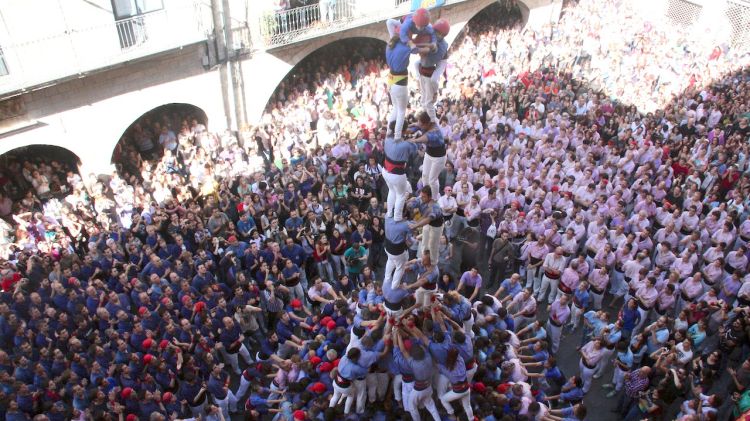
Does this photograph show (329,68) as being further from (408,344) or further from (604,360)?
(408,344)

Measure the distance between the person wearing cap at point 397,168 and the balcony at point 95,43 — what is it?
10.3 metres

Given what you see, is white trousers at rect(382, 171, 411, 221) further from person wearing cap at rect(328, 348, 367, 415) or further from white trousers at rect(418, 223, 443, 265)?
person wearing cap at rect(328, 348, 367, 415)

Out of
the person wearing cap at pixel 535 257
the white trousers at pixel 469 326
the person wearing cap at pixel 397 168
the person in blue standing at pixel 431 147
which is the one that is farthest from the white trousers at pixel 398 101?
the person wearing cap at pixel 535 257

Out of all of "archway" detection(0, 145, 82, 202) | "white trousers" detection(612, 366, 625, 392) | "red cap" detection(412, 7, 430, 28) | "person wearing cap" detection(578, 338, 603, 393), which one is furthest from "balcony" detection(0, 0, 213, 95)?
"white trousers" detection(612, 366, 625, 392)

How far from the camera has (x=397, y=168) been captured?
7.67 m

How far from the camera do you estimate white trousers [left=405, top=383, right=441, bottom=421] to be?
27.1ft

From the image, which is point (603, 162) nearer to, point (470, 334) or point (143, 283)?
point (470, 334)

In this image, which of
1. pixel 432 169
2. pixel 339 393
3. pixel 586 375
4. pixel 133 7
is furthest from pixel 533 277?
pixel 133 7

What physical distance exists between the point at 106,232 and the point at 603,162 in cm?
1340

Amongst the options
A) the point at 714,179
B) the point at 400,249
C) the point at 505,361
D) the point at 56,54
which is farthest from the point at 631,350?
the point at 56,54

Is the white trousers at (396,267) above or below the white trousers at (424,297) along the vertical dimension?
above

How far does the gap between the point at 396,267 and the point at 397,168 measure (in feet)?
5.14

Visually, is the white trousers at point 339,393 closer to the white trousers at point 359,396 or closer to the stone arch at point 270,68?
the white trousers at point 359,396

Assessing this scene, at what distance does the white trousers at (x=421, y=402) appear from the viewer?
27.1ft
